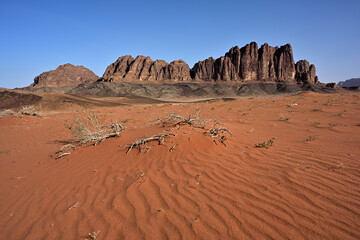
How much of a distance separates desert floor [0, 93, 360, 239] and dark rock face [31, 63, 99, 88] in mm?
140435

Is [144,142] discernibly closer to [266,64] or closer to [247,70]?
[247,70]

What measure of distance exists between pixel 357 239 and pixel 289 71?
12152cm

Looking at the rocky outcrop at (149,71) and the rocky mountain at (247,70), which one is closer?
the rocky mountain at (247,70)

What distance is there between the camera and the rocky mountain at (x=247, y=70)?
333 feet

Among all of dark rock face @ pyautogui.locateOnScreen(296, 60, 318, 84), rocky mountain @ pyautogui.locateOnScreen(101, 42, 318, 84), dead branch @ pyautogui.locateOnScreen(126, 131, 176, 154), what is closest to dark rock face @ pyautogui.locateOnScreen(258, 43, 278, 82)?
rocky mountain @ pyautogui.locateOnScreen(101, 42, 318, 84)

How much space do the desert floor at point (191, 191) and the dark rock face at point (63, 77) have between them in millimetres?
140435

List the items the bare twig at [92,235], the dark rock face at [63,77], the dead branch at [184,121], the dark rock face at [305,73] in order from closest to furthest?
the bare twig at [92,235]
the dead branch at [184,121]
the dark rock face at [305,73]
the dark rock face at [63,77]

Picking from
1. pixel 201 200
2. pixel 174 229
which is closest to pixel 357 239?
pixel 201 200

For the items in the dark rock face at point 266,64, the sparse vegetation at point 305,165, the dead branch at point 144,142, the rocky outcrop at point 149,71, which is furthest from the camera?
the rocky outcrop at point 149,71

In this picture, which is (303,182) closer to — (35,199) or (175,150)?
(175,150)

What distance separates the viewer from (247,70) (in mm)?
102188

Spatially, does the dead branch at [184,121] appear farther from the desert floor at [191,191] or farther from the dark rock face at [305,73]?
the dark rock face at [305,73]

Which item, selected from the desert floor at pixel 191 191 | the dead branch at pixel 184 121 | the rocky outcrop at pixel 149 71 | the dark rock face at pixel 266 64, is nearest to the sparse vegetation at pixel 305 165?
the desert floor at pixel 191 191

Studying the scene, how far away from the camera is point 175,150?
12.5ft
